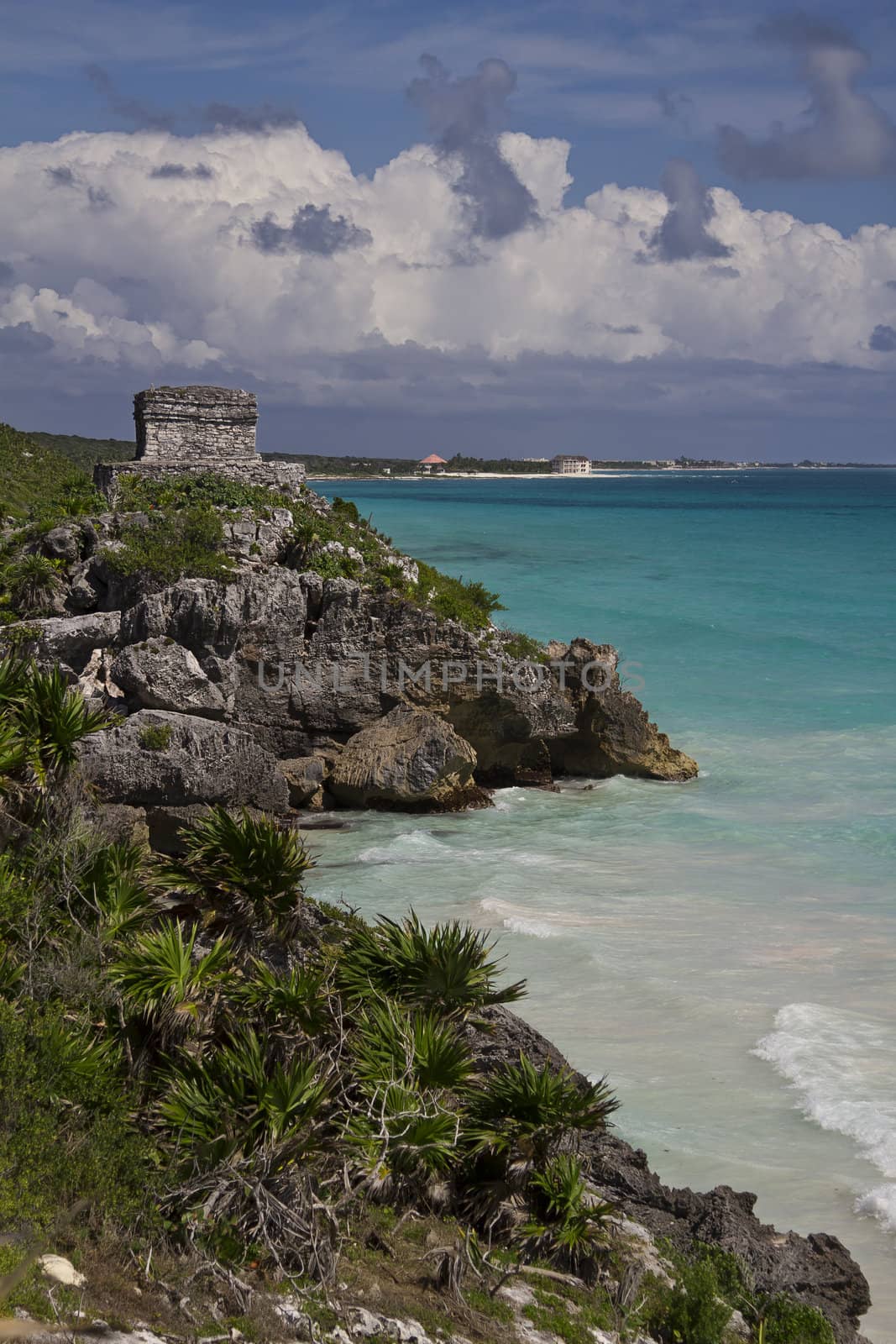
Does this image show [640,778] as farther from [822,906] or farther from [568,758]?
[822,906]

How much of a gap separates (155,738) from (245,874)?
881cm

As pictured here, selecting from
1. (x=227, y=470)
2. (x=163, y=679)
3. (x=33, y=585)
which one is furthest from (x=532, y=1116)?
(x=227, y=470)

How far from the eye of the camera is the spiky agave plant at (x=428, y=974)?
862cm

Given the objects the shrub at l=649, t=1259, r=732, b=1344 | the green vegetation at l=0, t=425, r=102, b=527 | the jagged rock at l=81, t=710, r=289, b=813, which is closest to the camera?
the shrub at l=649, t=1259, r=732, b=1344

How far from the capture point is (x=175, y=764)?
17281mm

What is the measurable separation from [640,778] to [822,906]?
669 centimetres

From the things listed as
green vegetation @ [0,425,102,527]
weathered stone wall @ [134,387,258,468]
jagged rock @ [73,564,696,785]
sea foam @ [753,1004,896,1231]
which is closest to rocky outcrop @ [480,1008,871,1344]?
sea foam @ [753,1004,896,1231]

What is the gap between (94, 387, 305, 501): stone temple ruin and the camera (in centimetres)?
2533

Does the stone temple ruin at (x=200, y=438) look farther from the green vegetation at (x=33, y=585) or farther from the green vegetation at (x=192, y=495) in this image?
the green vegetation at (x=33, y=585)

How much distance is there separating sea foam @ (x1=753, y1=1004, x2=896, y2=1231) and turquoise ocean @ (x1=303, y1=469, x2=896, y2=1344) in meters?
0.02

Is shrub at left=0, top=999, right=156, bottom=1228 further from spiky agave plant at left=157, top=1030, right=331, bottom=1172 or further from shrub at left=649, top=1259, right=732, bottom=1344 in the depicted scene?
shrub at left=649, top=1259, right=732, bottom=1344

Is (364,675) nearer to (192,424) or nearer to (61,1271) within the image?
(192,424)

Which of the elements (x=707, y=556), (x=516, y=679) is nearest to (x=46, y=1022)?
(x=516, y=679)

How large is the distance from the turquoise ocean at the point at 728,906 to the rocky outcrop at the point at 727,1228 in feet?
1.37
